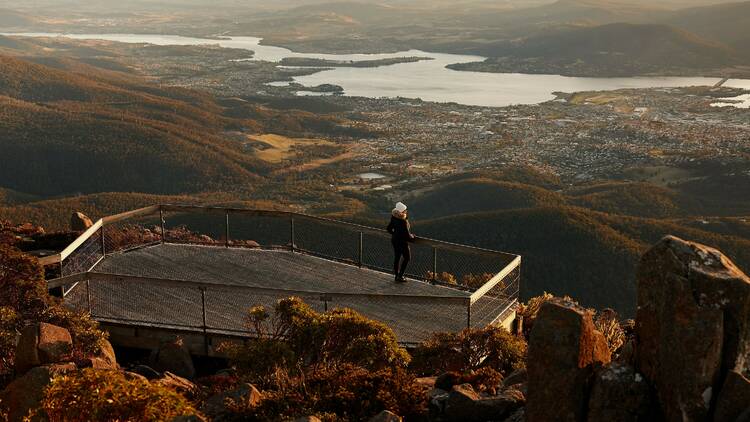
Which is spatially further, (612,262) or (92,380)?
(612,262)

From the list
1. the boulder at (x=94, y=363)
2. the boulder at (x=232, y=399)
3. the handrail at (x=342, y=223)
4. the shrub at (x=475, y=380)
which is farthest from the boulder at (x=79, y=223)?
the shrub at (x=475, y=380)

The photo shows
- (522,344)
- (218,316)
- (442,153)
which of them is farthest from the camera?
(442,153)

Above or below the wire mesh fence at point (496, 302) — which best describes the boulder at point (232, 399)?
above

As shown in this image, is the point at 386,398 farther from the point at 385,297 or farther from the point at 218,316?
the point at 218,316

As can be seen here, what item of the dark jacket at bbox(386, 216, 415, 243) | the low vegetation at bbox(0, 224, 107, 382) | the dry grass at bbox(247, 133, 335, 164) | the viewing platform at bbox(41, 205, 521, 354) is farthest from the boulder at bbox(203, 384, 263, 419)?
the dry grass at bbox(247, 133, 335, 164)

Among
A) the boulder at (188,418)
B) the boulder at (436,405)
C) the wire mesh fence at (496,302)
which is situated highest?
the boulder at (188,418)

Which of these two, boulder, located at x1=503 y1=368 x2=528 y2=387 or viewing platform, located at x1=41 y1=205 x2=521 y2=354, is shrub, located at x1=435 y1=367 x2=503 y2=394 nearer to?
boulder, located at x1=503 y1=368 x2=528 y2=387

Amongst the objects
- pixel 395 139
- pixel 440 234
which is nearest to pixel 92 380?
pixel 440 234

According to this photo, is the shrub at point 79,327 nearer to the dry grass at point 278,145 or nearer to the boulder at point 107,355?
the boulder at point 107,355
